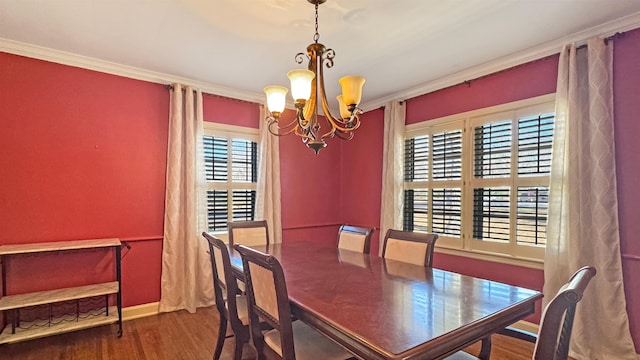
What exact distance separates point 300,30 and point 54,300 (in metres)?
2.82

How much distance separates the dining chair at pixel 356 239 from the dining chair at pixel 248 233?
0.80 meters

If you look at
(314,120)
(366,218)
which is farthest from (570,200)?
(366,218)

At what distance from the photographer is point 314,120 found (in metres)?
2.07

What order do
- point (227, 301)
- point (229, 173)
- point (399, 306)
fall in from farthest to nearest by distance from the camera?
→ point (229, 173) → point (227, 301) → point (399, 306)

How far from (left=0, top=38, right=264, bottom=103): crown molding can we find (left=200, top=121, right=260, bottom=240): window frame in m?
0.37

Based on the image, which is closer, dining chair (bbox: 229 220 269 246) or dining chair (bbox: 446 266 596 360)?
dining chair (bbox: 446 266 596 360)

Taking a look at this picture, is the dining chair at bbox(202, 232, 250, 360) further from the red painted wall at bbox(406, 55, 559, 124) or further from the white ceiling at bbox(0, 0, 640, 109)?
the red painted wall at bbox(406, 55, 559, 124)

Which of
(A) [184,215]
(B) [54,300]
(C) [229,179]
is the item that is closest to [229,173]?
(C) [229,179]

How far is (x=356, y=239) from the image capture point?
2.72 metres

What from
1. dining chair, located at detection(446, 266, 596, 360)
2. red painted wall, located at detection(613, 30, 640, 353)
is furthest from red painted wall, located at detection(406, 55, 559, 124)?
Answer: dining chair, located at detection(446, 266, 596, 360)

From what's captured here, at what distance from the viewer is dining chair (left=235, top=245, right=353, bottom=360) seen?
1390mm

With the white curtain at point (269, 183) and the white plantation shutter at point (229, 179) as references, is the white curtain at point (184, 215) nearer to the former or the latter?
the white plantation shutter at point (229, 179)

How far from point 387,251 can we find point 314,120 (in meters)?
1.17

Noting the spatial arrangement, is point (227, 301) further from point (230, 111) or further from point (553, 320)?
point (230, 111)
